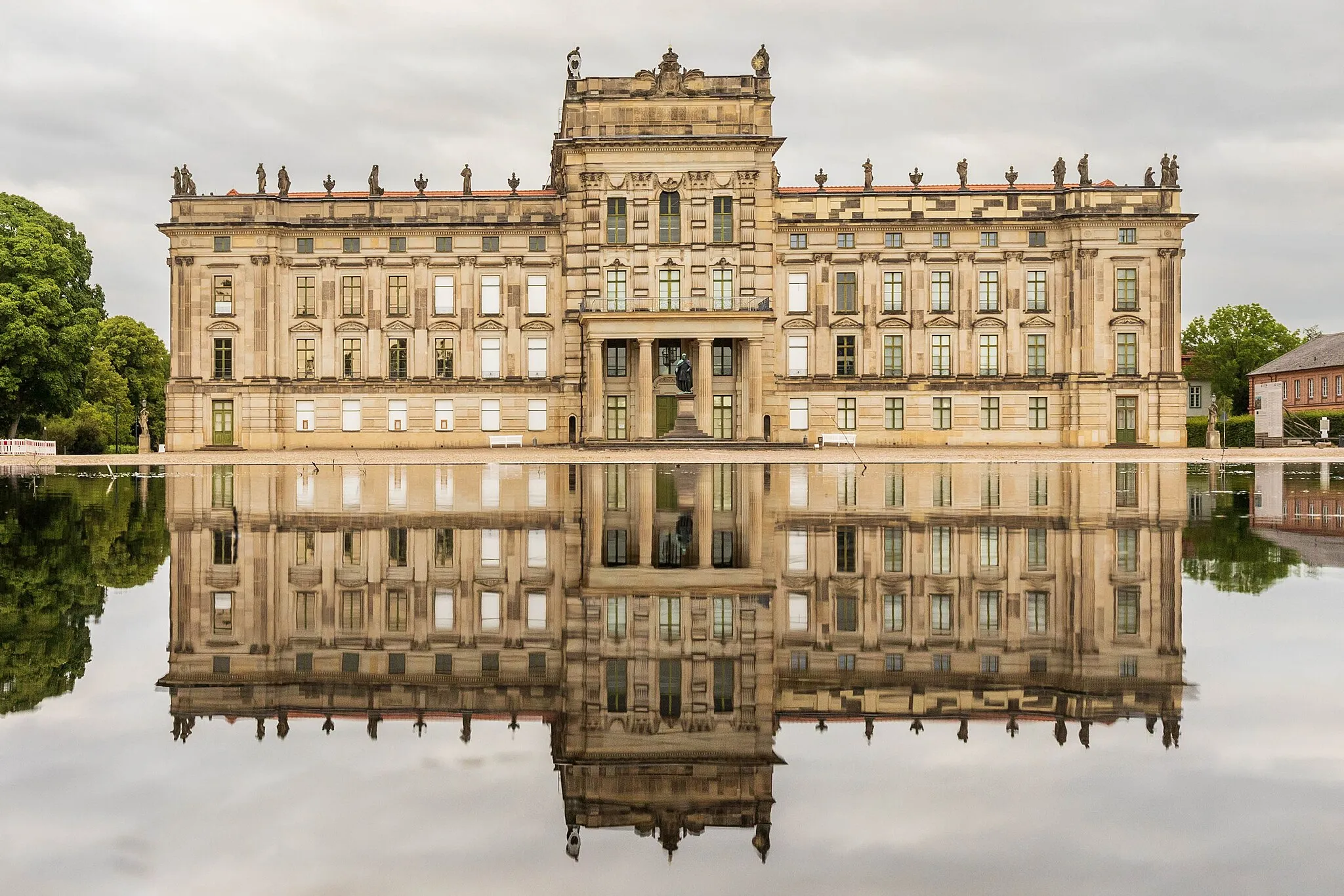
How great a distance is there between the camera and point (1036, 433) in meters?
65.0

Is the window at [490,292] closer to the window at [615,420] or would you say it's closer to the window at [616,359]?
the window at [616,359]

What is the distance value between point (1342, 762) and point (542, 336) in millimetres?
61602

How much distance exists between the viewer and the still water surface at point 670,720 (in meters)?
3.70

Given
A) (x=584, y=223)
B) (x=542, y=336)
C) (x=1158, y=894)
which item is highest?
(x=584, y=223)

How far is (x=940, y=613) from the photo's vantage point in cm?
841

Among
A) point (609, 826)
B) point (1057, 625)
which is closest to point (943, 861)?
point (609, 826)

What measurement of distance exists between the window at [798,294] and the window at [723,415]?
6640 millimetres

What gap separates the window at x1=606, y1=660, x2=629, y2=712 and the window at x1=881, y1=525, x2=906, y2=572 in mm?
4937

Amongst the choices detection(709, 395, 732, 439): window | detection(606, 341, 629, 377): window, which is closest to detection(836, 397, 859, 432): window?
detection(709, 395, 732, 439): window

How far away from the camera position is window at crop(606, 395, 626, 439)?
205 ft

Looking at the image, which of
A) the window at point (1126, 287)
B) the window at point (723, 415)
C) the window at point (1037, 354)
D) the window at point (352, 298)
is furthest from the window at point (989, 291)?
the window at point (352, 298)

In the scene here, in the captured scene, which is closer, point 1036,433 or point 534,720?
point 534,720

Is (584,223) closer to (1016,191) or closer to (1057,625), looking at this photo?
(1016,191)

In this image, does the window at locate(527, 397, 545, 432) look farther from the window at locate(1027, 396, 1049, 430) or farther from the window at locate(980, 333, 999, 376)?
the window at locate(1027, 396, 1049, 430)
